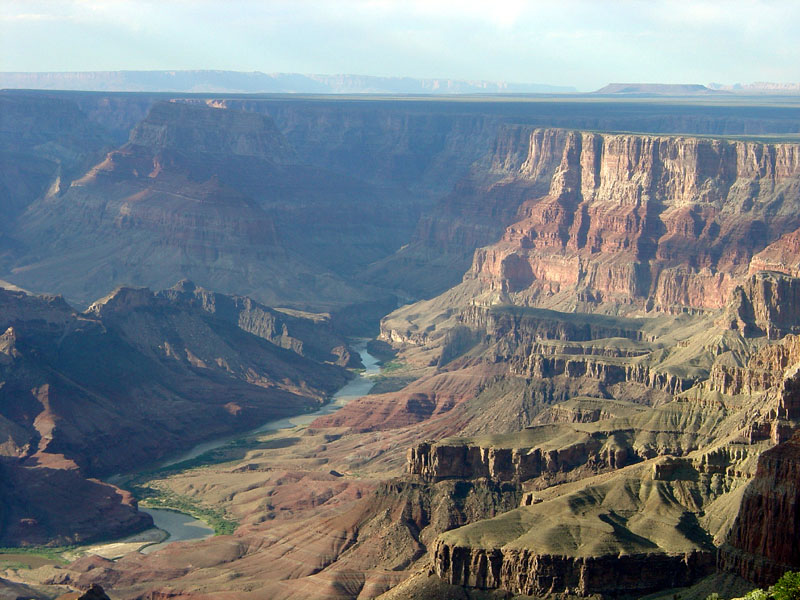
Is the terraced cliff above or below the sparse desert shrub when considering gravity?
below

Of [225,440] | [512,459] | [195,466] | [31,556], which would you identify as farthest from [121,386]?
[512,459]

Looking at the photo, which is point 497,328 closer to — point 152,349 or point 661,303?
point 661,303

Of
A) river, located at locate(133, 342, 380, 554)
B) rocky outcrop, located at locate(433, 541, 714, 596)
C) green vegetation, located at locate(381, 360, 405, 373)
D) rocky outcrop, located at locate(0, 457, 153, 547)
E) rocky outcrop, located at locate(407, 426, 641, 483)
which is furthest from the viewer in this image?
green vegetation, located at locate(381, 360, 405, 373)

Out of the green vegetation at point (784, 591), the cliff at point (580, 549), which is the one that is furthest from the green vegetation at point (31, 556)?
the green vegetation at point (784, 591)

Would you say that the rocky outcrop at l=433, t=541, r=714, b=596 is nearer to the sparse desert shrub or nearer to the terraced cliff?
the terraced cliff

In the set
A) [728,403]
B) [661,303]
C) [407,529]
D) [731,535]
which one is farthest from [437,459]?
[661,303]

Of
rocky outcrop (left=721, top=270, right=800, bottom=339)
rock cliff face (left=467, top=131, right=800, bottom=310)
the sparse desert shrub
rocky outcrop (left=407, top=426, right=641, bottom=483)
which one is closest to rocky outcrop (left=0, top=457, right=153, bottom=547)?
rocky outcrop (left=407, top=426, right=641, bottom=483)

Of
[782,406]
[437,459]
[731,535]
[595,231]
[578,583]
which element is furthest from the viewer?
[595,231]
